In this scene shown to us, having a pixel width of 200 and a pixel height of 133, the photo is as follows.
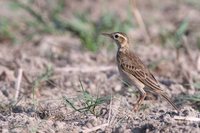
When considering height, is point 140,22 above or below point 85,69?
above

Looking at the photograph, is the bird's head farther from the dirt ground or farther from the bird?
the dirt ground

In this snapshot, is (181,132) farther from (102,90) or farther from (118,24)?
(118,24)

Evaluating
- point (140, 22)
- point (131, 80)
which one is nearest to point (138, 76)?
point (131, 80)

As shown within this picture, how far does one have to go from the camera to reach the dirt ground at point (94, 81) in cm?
674

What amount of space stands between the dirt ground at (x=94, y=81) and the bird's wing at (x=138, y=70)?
23 cm

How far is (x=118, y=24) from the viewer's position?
11.4m

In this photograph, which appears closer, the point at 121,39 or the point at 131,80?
the point at 131,80

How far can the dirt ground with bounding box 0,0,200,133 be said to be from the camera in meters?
6.74

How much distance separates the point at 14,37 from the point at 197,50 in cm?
284

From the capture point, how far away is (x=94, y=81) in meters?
9.28

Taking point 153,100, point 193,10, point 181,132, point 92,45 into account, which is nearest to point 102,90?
point 153,100

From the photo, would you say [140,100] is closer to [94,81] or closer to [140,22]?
[94,81]

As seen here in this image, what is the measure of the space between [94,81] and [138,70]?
1191 millimetres

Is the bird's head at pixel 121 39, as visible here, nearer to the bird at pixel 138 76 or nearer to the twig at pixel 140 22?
the bird at pixel 138 76
